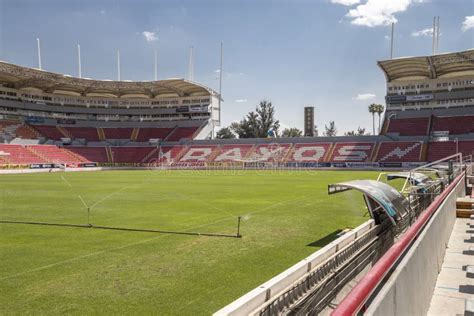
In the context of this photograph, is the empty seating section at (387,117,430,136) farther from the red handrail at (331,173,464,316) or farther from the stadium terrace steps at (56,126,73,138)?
the red handrail at (331,173,464,316)

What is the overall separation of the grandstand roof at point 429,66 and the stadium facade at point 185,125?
0.16 metres

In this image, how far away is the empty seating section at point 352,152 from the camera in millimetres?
61375

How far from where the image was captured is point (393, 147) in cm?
6122

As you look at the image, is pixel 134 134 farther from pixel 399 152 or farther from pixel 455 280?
pixel 455 280

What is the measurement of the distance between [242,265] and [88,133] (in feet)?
272

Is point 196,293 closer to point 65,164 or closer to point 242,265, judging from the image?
point 242,265

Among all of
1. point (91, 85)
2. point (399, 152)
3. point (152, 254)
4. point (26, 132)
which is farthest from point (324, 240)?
point (26, 132)

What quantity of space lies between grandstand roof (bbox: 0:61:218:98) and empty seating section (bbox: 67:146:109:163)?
44.1 ft

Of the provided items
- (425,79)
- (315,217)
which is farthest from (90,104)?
(315,217)

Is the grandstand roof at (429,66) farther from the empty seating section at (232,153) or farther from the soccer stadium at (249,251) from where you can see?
the soccer stadium at (249,251)

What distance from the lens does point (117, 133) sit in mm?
85688

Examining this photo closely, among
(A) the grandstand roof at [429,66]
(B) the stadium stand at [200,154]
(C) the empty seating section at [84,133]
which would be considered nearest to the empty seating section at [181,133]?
(B) the stadium stand at [200,154]

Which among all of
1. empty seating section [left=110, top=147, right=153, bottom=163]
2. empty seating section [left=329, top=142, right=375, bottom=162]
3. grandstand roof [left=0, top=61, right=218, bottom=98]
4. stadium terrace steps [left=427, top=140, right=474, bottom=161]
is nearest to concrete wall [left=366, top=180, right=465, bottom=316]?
stadium terrace steps [left=427, top=140, right=474, bottom=161]

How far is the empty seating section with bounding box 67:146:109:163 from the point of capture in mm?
74000
